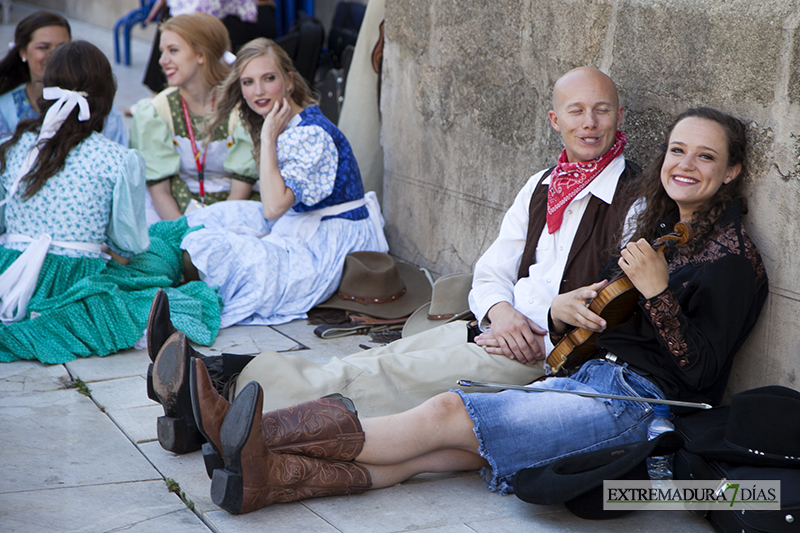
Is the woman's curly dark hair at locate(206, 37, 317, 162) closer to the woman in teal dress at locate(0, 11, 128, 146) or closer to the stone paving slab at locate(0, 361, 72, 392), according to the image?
the woman in teal dress at locate(0, 11, 128, 146)

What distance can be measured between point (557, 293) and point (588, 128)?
62cm

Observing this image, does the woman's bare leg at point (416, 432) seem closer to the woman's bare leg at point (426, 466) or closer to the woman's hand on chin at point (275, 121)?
the woman's bare leg at point (426, 466)

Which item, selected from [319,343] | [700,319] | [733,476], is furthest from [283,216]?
[733,476]

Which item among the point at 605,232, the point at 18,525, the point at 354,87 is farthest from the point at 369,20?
the point at 18,525

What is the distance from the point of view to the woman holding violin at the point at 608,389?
2.24 metres

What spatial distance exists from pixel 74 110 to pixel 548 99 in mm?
2167

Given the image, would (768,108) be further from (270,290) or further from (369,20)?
(369,20)

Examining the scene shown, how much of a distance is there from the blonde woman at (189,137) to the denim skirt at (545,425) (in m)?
2.91

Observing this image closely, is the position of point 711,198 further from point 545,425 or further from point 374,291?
point 374,291

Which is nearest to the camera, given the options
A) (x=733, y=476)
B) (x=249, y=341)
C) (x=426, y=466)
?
(x=733, y=476)

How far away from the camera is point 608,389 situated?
2.47 m

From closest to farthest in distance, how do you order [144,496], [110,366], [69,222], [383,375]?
1. [144,496]
2. [383,375]
3. [110,366]
4. [69,222]

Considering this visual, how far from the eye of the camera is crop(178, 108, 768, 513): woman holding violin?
224 centimetres

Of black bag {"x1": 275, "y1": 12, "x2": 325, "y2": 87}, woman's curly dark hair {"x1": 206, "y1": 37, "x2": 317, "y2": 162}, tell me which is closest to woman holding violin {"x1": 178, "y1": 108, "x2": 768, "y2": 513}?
woman's curly dark hair {"x1": 206, "y1": 37, "x2": 317, "y2": 162}
